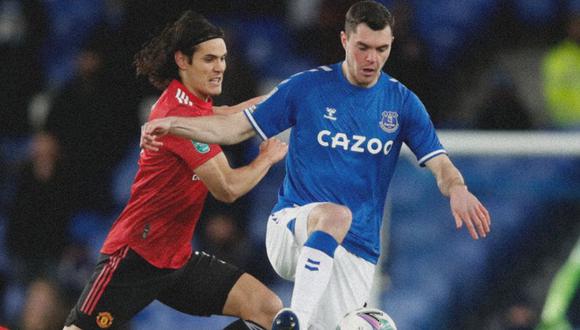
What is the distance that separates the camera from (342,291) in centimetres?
664

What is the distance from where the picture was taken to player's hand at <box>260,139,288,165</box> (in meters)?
6.54

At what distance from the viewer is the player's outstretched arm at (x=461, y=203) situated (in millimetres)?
5953

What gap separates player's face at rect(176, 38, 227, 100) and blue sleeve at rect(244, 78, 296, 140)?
325mm

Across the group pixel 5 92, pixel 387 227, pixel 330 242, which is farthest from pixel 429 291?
pixel 5 92

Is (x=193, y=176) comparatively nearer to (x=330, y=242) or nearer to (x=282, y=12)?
(x=330, y=242)

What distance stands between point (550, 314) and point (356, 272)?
7.99 ft

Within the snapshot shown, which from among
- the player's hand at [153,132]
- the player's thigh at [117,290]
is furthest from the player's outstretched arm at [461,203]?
the player's thigh at [117,290]

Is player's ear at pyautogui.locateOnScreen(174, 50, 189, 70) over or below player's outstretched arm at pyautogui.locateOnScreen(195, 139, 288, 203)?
over

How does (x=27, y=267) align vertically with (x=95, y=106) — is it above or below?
below

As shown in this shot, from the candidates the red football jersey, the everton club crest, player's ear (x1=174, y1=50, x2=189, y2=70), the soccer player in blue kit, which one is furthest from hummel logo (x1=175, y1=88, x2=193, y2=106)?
the everton club crest

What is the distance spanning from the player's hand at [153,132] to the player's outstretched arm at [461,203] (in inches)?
50.7

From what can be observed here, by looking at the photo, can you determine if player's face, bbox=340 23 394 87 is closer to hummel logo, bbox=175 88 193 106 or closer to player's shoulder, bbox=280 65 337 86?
player's shoulder, bbox=280 65 337 86

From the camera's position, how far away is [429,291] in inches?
346

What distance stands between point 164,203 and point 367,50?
1.26 meters
